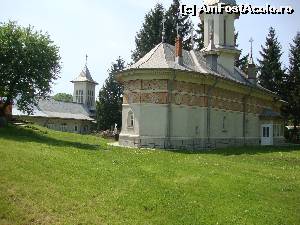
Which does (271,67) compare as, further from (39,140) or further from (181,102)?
(39,140)

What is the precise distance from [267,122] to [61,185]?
33.8 metres

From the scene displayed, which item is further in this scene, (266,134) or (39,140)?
(266,134)

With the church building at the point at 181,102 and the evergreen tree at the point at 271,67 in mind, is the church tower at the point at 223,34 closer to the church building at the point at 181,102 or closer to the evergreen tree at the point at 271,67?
the church building at the point at 181,102

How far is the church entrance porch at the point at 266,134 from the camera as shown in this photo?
139 feet

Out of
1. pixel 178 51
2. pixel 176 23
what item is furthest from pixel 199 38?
pixel 178 51

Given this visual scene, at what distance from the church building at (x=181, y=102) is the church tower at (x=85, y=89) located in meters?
52.7

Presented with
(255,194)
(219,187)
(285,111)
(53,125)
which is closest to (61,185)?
(219,187)

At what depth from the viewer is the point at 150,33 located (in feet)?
189

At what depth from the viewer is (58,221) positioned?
10.9m

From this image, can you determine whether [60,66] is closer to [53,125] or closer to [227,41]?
[227,41]

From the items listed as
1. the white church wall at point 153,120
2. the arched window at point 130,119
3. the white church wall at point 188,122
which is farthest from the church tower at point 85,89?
the white church wall at point 153,120

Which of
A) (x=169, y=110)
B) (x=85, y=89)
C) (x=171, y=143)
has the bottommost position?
(x=171, y=143)

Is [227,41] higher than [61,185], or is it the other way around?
[227,41]

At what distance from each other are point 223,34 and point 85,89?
52017mm
